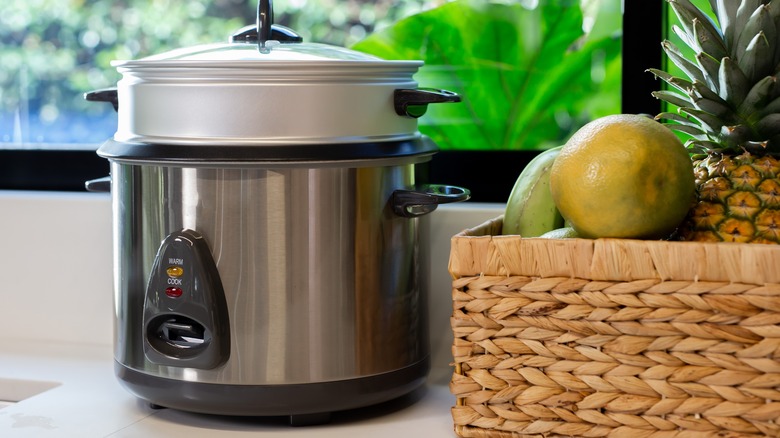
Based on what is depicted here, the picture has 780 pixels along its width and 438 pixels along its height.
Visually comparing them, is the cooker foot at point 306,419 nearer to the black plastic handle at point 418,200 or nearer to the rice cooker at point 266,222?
the rice cooker at point 266,222

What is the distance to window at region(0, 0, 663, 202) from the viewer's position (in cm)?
144

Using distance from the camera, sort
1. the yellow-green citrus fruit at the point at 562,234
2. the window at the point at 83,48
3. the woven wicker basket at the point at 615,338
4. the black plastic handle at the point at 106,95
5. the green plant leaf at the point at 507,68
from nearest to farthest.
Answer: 1. the woven wicker basket at the point at 615,338
2. the yellow-green citrus fruit at the point at 562,234
3. the black plastic handle at the point at 106,95
4. the green plant leaf at the point at 507,68
5. the window at the point at 83,48

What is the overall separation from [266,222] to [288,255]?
0.04 metres

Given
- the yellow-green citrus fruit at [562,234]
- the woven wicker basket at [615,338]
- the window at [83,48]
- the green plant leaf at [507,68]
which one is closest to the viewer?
the woven wicker basket at [615,338]

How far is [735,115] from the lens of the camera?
0.93 m

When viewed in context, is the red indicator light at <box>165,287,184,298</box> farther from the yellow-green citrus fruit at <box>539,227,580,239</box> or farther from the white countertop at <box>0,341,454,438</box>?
the yellow-green citrus fruit at <box>539,227,580,239</box>

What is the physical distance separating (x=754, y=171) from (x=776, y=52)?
0.12m

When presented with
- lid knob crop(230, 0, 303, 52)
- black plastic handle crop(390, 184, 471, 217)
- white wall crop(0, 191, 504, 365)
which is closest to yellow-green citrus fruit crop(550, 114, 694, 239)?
black plastic handle crop(390, 184, 471, 217)

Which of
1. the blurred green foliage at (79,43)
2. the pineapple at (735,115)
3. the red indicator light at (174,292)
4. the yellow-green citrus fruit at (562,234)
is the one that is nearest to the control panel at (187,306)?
the red indicator light at (174,292)

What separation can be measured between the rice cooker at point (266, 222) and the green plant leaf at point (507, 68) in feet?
1.20

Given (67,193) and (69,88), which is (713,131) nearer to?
(67,193)

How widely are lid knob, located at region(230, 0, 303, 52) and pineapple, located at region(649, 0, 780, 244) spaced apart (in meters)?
0.41

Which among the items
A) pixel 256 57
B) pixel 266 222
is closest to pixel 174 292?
pixel 266 222

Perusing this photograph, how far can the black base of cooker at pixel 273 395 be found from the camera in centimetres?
97
